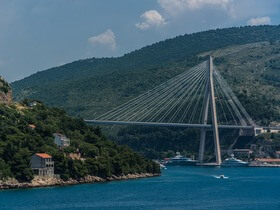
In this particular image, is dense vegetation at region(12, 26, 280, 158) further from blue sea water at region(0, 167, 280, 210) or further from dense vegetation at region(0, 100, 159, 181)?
blue sea water at region(0, 167, 280, 210)

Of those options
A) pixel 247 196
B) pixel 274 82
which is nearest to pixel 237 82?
pixel 274 82

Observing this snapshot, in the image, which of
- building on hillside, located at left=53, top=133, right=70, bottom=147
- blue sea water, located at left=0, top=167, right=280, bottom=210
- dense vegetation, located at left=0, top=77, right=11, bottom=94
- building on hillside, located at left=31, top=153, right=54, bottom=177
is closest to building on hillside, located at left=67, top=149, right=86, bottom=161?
building on hillside, located at left=53, top=133, right=70, bottom=147

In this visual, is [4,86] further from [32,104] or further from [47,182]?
[47,182]

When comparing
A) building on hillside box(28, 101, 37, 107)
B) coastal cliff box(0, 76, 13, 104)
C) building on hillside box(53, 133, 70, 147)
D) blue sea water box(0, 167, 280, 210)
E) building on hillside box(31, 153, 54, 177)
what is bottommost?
blue sea water box(0, 167, 280, 210)

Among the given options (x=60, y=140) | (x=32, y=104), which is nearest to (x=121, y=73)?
(x=32, y=104)

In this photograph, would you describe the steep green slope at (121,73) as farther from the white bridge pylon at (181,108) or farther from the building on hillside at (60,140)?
the building on hillside at (60,140)

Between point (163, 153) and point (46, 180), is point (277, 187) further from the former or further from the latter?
point (163, 153)
